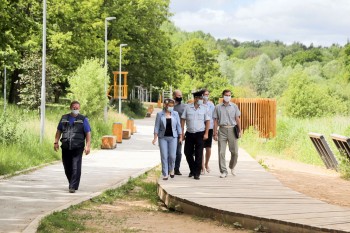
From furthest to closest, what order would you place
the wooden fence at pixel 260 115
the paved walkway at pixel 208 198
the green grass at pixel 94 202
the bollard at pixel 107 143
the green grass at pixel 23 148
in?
the wooden fence at pixel 260 115 → the bollard at pixel 107 143 → the green grass at pixel 23 148 → the green grass at pixel 94 202 → the paved walkway at pixel 208 198

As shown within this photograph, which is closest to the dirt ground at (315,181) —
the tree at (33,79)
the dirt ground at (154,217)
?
the dirt ground at (154,217)

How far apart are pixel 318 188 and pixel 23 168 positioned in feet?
25.2

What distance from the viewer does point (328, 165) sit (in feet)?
77.2

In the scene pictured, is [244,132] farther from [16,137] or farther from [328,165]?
[16,137]

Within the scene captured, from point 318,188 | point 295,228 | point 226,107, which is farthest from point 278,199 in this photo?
point 318,188

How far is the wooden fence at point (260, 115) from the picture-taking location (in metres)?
34.5

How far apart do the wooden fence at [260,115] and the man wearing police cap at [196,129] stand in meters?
19.5

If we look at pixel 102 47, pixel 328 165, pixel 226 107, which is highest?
pixel 102 47

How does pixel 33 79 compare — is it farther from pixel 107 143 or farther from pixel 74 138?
pixel 74 138

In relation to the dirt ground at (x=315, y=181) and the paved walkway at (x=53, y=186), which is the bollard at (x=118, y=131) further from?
the dirt ground at (x=315, y=181)

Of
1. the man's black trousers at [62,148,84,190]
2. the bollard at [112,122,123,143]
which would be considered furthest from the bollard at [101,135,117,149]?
the man's black trousers at [62,148,84,190]

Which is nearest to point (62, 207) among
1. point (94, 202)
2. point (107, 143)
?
point (94, 202)

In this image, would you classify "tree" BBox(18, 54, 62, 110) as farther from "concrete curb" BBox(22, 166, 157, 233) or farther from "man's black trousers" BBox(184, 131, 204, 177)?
"man's black trousers" BBox(184, 131, 204, 177)

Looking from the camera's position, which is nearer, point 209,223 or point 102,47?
point 209,223
